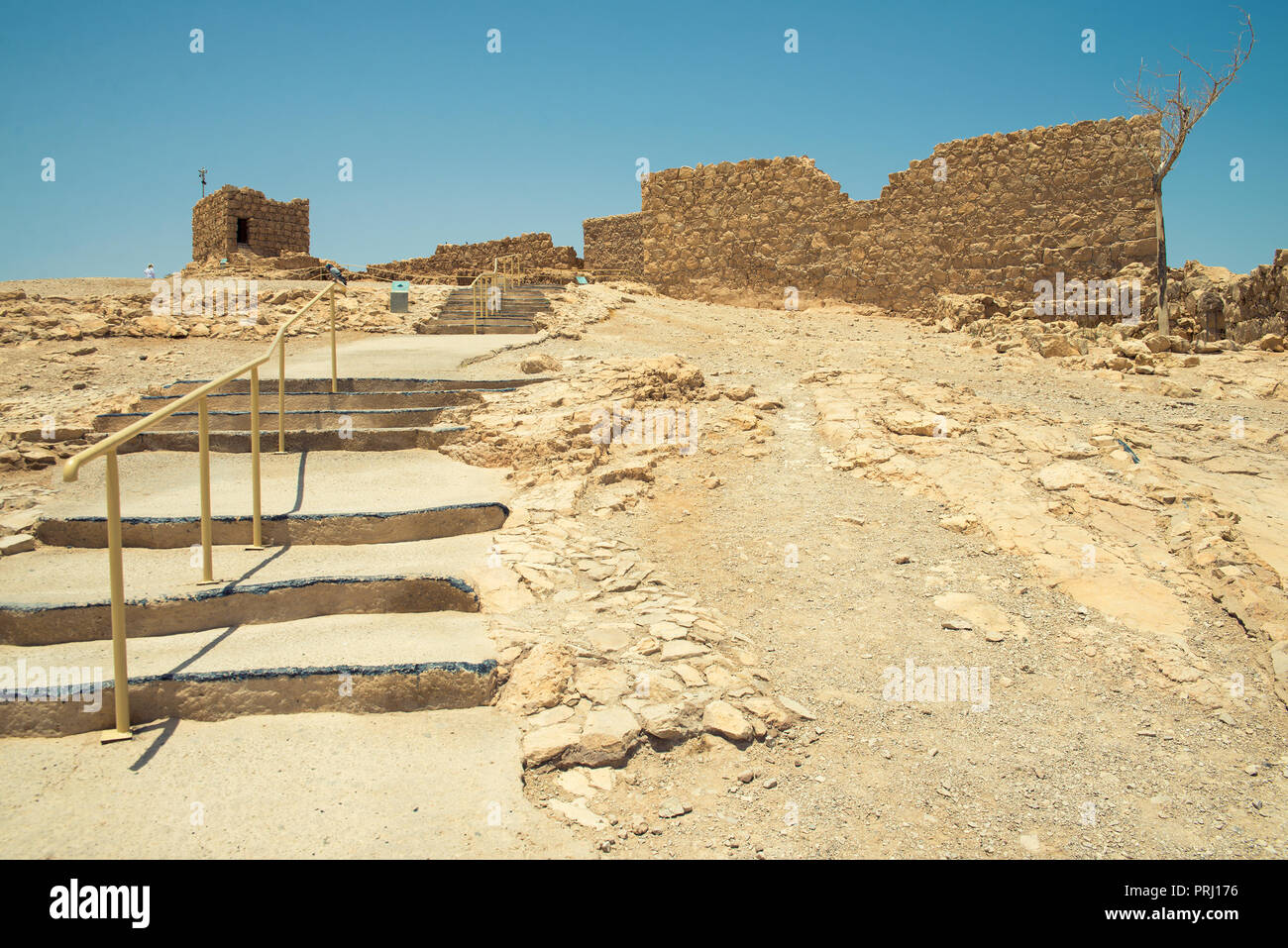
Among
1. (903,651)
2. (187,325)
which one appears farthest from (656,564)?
(187,325)

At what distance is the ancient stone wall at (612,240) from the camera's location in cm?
2428

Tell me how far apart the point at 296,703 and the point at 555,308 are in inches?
378

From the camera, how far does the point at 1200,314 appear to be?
33.4 feet

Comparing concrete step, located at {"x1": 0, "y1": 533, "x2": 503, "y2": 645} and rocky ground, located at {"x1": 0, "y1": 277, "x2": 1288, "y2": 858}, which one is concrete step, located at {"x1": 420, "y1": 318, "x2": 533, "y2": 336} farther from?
concrete step, located at {"x1": 0, "y1": 533, "x2": 503, "y2": 645}

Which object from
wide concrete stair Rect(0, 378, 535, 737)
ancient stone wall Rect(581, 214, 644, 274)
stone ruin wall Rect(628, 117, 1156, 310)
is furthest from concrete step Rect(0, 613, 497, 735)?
ancient stone wall Rect(581, 214, 644, 274)

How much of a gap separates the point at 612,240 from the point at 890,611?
22319 mm

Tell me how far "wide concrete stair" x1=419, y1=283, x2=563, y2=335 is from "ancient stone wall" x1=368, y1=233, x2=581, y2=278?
27.2 feet

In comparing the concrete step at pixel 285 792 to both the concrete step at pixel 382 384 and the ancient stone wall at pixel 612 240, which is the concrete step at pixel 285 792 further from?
the ancient stone wall at pixel 612 240

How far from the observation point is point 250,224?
2131 cm

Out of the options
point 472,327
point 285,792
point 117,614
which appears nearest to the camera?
point 285,792

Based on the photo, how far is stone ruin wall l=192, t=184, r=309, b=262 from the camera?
2081 cm

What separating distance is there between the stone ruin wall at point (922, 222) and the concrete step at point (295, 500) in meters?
9.26

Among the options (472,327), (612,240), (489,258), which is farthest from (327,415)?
(612,240)

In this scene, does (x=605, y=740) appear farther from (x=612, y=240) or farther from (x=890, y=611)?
(x=612, y=240)
